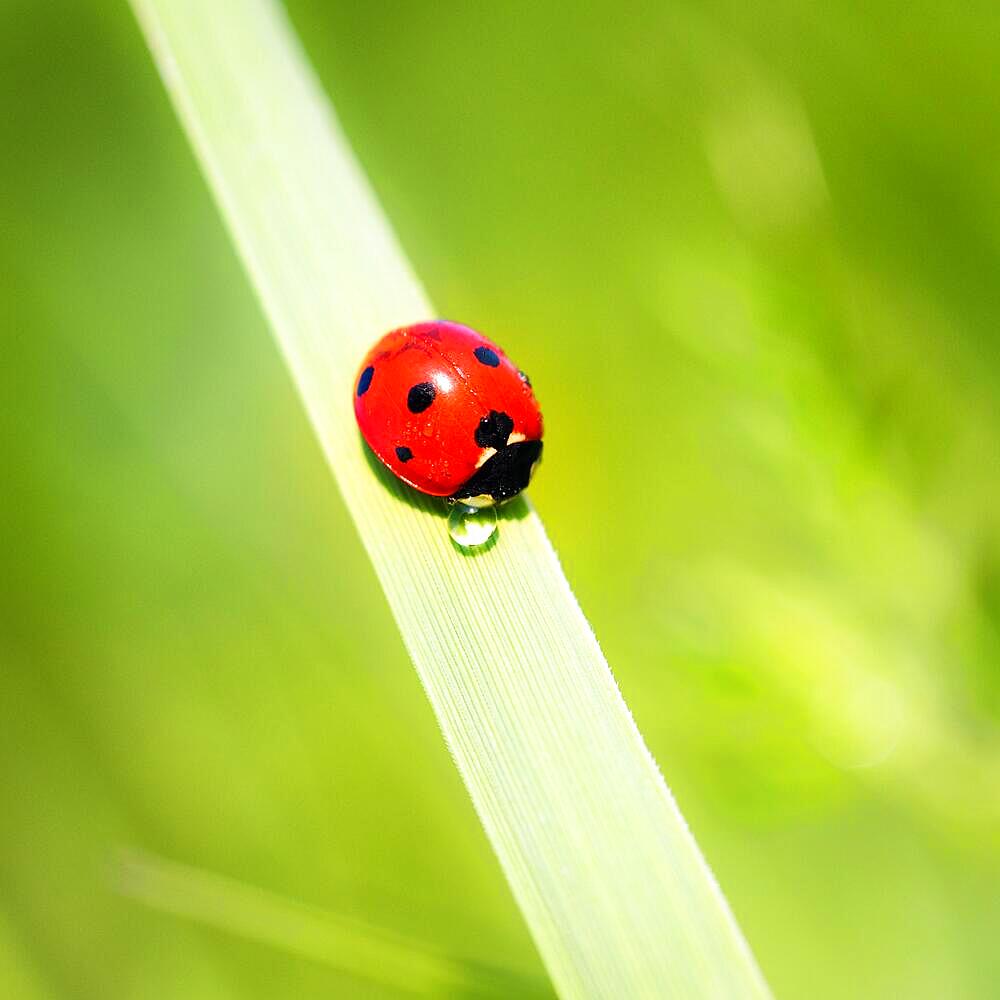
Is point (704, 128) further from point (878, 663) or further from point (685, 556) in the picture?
point (878, 663)

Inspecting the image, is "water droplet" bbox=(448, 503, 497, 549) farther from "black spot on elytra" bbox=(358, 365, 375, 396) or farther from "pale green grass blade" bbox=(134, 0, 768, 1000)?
"black spot on elytra" bbox=(358, 365, 375, 396)

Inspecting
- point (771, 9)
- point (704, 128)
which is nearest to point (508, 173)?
point (704, 128)

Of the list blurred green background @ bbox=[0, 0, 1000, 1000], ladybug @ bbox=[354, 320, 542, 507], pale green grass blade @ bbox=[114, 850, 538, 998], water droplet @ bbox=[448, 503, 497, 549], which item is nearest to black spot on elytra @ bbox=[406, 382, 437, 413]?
ladybug @ bbox=[354, 320, 542, 507]

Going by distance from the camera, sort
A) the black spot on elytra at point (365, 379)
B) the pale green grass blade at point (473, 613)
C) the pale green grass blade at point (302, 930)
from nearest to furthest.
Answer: the pale green grass blade at point (473, 613) < the pale green grass blade at point (302, 930) < the black spot on elytra at point (365, 379)

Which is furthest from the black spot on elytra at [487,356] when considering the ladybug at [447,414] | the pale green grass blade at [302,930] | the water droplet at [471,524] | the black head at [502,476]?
the pale green grass blade at [302,930]

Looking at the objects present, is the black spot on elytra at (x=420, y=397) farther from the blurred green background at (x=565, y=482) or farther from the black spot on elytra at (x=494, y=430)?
the blurred green background at (x=565, y=482)

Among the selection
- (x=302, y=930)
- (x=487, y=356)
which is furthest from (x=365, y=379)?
(x=302, y=930)

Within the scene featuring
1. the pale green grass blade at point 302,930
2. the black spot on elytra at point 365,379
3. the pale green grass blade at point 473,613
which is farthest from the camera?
the black spot on elytra at point 365,379
